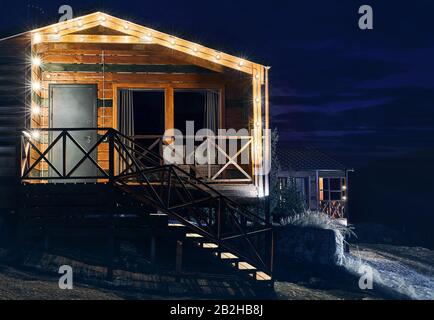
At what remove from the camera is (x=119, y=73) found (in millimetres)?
15109

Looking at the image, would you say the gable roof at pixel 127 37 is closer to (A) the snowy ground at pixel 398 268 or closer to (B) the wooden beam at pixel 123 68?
(B) the wooden beam at pixel 123 68

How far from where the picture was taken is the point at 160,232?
40.9 ft

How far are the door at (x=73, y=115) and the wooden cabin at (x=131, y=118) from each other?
0.03m

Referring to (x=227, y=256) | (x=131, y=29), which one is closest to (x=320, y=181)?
(x=227, y=256)

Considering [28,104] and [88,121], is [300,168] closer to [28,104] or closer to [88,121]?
[88,121]

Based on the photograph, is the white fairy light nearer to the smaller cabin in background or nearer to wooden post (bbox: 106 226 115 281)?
wooden post (bbox: 106 226 115 281)

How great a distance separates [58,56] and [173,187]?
4916 millimetres

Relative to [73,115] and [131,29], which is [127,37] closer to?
[131,29]

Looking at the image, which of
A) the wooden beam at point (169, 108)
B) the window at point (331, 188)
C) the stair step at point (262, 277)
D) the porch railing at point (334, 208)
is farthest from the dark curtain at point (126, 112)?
the window at point (331, 188)

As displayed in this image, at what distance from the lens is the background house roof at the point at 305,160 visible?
3044 centimetres

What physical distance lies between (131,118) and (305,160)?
1764 cm

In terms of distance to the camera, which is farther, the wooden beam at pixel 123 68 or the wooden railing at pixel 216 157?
the wooden beam at pixel 123 68

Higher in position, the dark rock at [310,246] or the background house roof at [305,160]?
the background house roof at [305,160]
